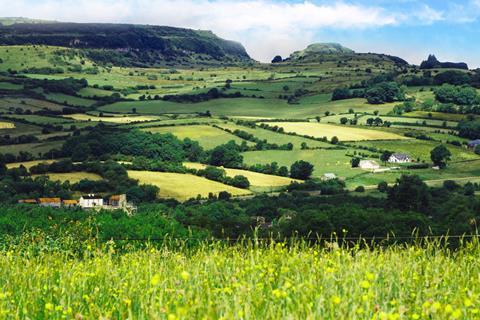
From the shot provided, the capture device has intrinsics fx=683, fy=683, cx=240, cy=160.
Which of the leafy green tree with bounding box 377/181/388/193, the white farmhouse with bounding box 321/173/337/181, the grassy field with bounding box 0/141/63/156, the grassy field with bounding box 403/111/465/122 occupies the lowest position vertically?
the grassy field with bounding box 0/141/63/156

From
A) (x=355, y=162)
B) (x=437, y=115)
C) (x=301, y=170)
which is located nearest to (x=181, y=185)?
(x=301, y=170)

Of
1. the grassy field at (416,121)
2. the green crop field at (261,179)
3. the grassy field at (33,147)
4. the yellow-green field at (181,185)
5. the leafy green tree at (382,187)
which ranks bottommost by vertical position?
the grassy field at (33,147)

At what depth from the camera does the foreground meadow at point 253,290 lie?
6.33 m

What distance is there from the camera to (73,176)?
126 metres

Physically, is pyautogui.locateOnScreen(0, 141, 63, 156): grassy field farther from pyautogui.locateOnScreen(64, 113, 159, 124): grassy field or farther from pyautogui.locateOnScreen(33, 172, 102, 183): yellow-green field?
pyautogui.locateOnScreen(64, 113, 159, 124): grassy field

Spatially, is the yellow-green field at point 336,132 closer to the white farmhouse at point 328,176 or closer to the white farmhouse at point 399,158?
the white farmhouse at point 399,158

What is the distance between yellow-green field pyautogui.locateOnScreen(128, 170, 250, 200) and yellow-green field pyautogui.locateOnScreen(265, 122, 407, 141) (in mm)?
43306

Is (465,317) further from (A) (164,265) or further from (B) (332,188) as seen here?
(B) (332,188)

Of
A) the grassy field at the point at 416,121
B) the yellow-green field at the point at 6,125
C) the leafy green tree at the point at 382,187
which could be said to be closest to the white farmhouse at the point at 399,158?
the leafy green tree at the point at 382,187

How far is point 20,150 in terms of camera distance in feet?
474

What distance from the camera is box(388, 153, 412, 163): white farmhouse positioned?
140 meters

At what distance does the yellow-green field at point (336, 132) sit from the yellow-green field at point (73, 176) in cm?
5660

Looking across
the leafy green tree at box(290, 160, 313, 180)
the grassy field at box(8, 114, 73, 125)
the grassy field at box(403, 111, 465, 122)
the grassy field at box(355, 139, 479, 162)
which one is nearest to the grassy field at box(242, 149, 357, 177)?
the leafy green tree at box(290, 160, 313, 180)

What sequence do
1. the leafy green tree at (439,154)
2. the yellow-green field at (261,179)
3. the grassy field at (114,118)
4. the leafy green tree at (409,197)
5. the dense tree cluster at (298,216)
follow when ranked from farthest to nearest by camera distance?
the grassy field at (114,118)
the leafy green tree at (439,154)
the yellow-green field at (261,179)
the leafy green tree at (409,197)
the dense tree cluster at (298,216)
